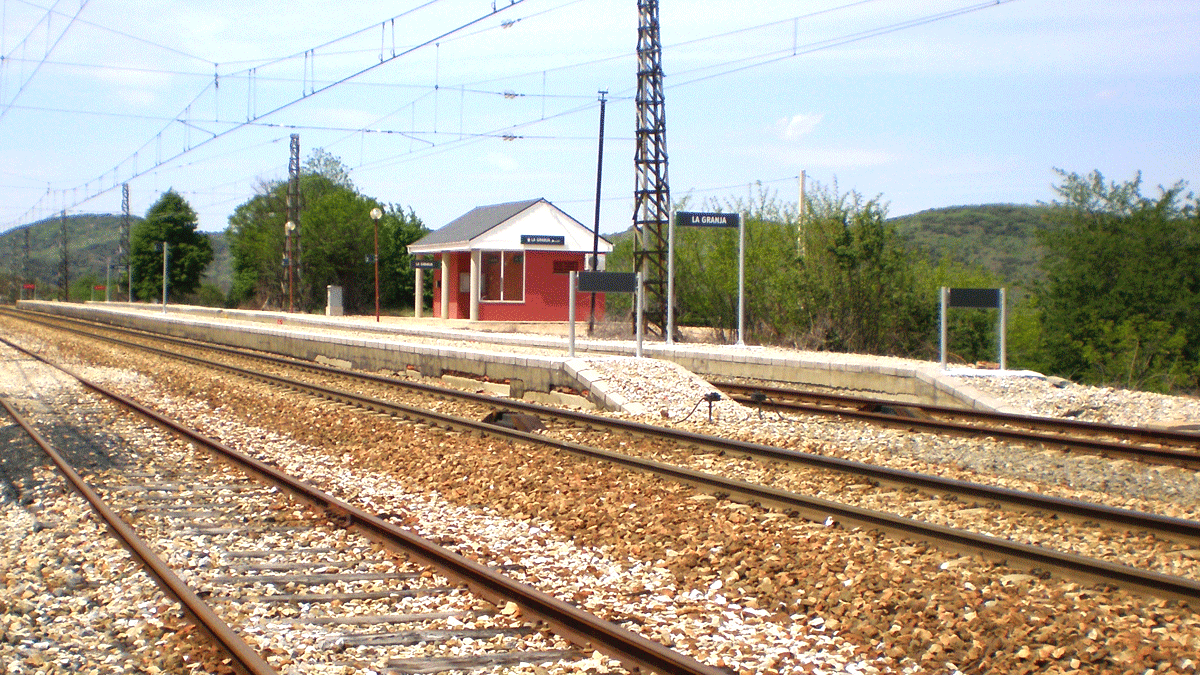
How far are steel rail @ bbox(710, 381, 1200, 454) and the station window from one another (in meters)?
25.4

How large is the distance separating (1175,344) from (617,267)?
1857 cm

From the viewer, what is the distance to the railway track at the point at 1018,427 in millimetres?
9703

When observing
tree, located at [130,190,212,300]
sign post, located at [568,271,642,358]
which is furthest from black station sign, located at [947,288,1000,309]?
tree, located at [130,190,212,300]

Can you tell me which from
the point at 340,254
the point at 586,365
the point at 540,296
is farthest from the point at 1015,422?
the point at 340,254

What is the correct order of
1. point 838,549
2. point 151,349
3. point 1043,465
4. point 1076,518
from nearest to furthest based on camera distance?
point 838,549 → point 1076,518 → point 1043,465 → point 151,349

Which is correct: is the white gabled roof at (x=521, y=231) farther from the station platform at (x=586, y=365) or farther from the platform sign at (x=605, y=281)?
the platform sign at (x=605, y=281)

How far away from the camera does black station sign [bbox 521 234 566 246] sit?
128 feet

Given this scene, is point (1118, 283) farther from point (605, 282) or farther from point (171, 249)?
point (171, 249)

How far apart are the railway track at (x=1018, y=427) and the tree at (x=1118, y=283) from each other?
1565cm

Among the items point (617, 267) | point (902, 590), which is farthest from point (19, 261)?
point (902, 590)

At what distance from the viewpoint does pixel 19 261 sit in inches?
5605

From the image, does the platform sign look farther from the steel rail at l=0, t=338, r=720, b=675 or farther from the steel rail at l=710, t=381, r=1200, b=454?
the steel rail at l=0, t=338, r=720, b=675

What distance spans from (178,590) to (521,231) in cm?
3470

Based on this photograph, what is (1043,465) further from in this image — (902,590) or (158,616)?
(158,616)
